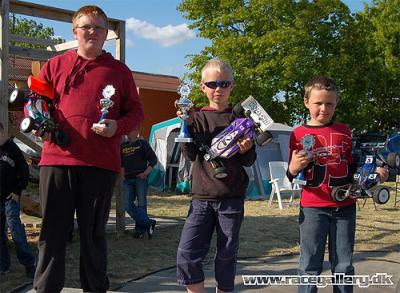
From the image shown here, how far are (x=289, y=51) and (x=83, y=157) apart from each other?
23.6 metres

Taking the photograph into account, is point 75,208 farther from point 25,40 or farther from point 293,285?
point 25,40

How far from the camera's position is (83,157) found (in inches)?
126

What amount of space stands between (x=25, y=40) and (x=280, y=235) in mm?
5088

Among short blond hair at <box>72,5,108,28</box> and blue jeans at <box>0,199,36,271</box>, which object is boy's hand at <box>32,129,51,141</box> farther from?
blue jeans at <box>0,199,36,271</box>

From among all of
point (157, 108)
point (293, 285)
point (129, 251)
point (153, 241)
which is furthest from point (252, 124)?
point (157, 108)

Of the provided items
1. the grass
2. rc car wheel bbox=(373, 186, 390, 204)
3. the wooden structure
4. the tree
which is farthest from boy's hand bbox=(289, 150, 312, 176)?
the tree

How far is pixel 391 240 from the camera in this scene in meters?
7.62

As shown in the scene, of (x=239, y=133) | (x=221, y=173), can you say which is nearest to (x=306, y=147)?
(x=239, y=133)

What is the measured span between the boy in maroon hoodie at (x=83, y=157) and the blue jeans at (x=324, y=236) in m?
1.30

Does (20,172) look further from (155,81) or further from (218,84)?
(155,81)

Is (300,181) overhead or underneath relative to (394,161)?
underneath

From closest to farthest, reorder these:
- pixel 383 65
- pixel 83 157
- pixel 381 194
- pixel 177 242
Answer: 1. pixel 83 157
2. pixel 381 194
3. pixel 177 242
4. pixel 383 65

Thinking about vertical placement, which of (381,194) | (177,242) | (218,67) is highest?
(218,67)

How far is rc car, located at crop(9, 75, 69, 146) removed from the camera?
312 cm
